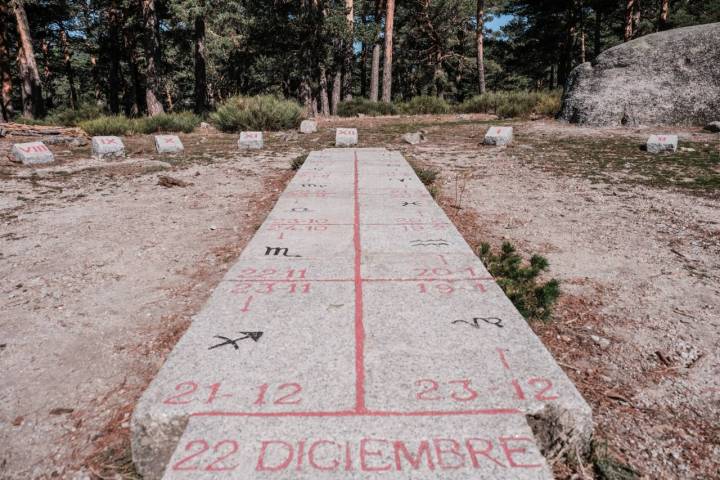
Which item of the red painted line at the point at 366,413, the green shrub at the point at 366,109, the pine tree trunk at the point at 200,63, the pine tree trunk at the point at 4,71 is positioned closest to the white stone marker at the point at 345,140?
the green shrub at the point at 366,109

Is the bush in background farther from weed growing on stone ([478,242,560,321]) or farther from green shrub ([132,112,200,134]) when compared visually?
weed growing on stone ([478,242,560,321])

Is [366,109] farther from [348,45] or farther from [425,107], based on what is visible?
[348,45]

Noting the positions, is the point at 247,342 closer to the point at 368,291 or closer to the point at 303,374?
the point at 303,374

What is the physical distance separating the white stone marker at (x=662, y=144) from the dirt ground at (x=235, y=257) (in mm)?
251

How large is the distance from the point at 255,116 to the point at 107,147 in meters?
4.61

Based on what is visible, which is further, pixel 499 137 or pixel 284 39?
pixel 284 39

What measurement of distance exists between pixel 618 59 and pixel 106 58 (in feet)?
82.6

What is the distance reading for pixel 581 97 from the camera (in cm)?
1216

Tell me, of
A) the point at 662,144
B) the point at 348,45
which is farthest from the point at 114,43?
the point at 662,144

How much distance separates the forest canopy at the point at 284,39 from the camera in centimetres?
1717

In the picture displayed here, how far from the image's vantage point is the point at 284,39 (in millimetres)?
20109

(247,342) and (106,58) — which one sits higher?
(106,58)

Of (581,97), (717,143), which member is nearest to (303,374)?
(717,143)

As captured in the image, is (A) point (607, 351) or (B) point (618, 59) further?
(B) point (618, 59)
